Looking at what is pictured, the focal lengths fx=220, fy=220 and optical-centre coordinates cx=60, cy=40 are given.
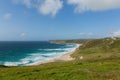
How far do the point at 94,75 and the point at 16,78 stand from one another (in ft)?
44.4

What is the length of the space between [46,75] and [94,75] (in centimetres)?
848

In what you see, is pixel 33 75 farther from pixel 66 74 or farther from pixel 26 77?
pixel 66 74

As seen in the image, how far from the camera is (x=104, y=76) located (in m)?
36.8

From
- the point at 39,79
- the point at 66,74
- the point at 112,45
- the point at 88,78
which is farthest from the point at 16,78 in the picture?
the point at 112,45

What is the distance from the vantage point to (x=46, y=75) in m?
39.3

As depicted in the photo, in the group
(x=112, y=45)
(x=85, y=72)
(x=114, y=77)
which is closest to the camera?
(x=114, y=77)

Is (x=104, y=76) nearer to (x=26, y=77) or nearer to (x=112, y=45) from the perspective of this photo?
(x=26, y=77)

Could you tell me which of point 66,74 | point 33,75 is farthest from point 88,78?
point 33,75

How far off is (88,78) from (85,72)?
454cm

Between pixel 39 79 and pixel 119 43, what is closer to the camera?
pixel 39 79

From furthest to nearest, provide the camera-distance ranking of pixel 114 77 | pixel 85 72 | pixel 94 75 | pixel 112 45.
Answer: pixel 112 45
pixel 85 72
pixel 94 75
pixel 114 77

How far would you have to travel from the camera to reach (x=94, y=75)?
37.9 metres

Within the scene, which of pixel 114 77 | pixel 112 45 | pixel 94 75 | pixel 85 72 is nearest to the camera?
pixel 114 77

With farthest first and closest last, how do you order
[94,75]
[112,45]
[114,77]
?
[112,45] → [94,75] → [114,77]
